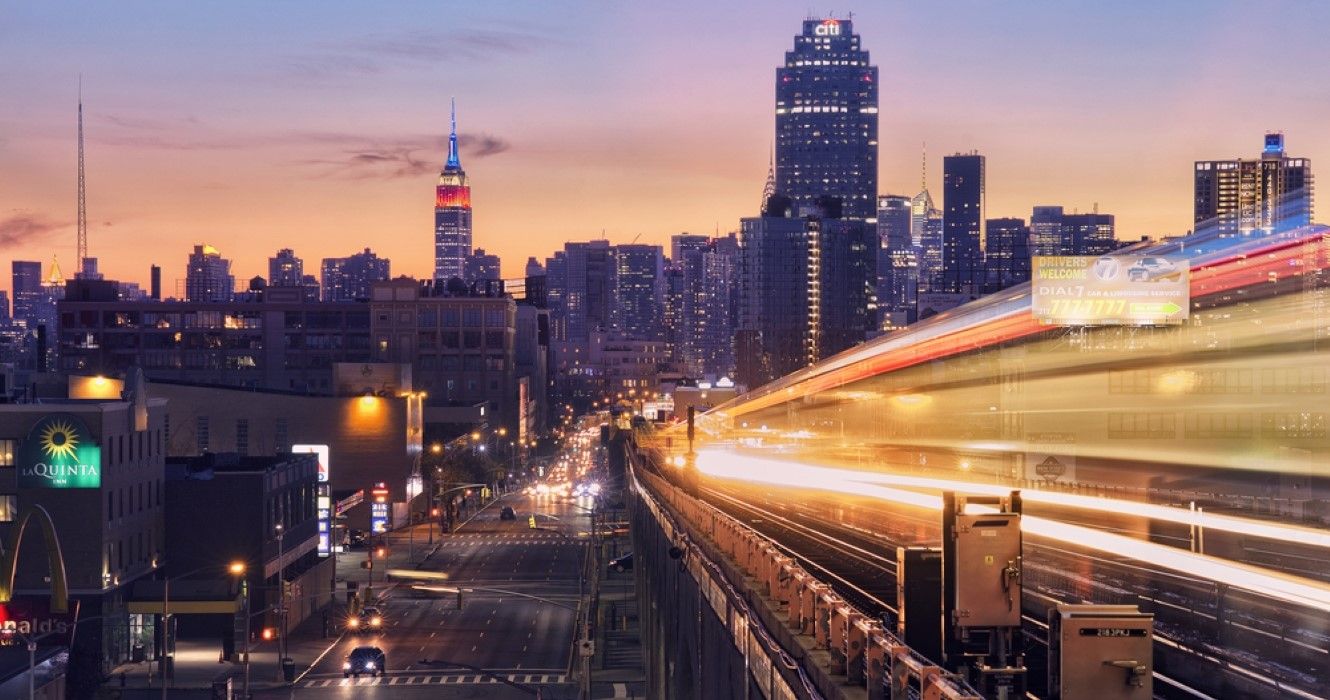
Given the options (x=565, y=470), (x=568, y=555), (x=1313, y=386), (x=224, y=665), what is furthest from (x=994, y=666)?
(x=565, y=470)

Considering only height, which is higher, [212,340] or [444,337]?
[444,337]

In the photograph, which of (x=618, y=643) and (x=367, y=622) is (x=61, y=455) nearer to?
(x=367, y=622)

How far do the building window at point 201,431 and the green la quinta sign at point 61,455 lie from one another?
47.6 meters

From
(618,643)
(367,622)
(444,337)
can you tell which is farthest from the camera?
(444,337)

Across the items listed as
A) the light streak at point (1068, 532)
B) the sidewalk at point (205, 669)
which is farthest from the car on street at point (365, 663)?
the light streak at point (1068, 532)

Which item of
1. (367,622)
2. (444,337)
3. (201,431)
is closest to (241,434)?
(201,431)

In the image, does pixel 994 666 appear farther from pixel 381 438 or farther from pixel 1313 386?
pixel 381 438

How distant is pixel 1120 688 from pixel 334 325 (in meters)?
159

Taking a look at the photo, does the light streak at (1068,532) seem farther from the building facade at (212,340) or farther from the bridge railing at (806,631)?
the building facade at (212,340)

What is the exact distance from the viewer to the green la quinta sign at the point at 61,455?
198 ft

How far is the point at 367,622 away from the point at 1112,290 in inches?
1495

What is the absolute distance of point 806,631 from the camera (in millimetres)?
18875

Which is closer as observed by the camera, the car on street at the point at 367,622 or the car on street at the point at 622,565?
the car on street at the point at 367,622

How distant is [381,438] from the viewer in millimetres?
110000
